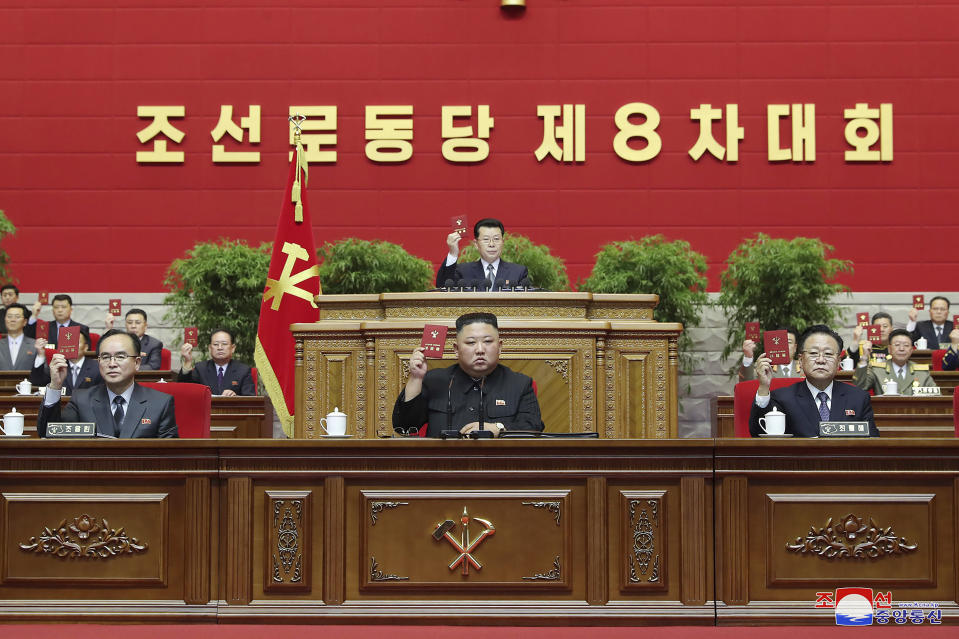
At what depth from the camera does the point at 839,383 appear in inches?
163

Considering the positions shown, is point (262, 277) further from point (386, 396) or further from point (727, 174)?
point (727, 174)

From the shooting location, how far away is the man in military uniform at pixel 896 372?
6.72m

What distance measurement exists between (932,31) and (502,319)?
6.55 metres

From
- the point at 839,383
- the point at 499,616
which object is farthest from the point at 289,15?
the point at 499,616

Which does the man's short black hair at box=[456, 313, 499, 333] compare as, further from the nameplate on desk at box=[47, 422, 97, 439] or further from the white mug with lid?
the white mug with lid

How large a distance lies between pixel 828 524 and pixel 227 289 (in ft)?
20.4

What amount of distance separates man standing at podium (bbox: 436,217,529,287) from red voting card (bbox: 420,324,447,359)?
235 cm

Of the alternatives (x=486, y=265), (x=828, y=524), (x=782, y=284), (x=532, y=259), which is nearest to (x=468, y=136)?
(x=532, y=259)

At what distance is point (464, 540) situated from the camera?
3.31 m

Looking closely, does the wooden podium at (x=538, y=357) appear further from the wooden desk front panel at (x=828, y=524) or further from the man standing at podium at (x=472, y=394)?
the wooden desk front panel at (x=828, y=524)

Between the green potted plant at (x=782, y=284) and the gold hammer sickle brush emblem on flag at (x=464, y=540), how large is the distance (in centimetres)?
562

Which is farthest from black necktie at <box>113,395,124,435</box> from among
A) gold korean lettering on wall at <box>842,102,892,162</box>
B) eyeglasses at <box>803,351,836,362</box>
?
gold korean lettering on wall at <box>842,102,892,162</box>

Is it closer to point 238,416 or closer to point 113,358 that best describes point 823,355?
point 113,358

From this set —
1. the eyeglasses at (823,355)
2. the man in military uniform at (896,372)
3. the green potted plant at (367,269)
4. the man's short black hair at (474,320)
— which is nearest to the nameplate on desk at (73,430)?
the man's short black hair at (474,320)
